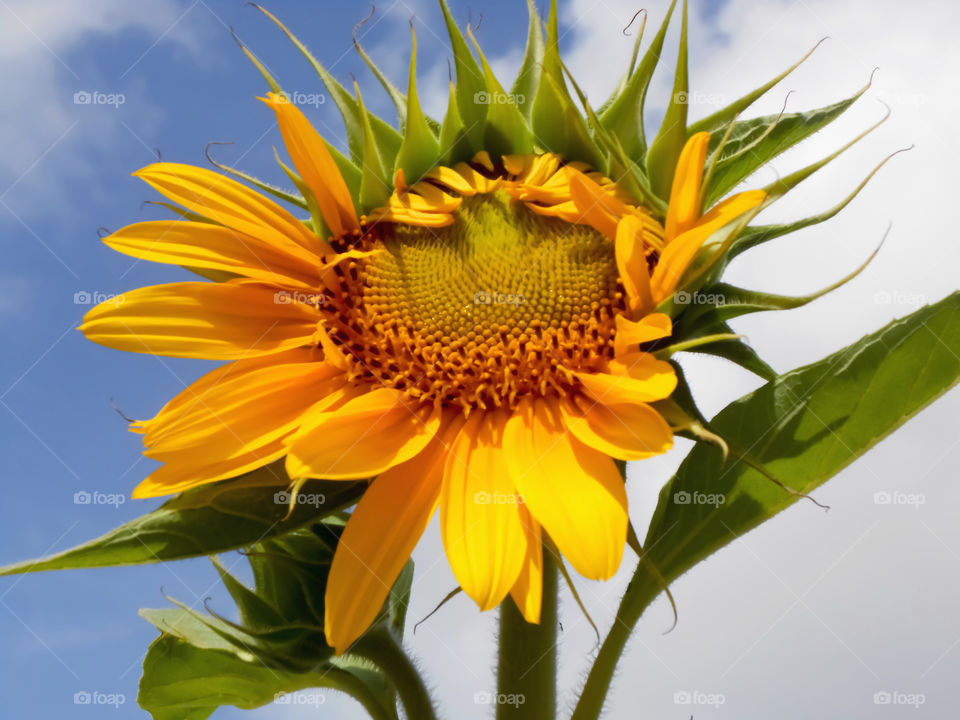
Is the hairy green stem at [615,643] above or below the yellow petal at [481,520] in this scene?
below

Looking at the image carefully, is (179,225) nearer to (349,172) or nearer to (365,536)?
(349,172)

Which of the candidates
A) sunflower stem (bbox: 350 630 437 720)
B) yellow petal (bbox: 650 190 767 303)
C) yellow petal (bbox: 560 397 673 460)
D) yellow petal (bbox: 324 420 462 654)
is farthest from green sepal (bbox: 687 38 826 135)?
sunflower stem (bbox: 350 630 437 720)

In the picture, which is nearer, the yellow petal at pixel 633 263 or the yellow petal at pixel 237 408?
the yellow petal at pixel 633 263

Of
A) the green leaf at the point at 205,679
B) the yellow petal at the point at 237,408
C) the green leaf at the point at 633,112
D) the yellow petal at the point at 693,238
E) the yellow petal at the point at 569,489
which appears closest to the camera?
the yellow petal at the point at 569,489

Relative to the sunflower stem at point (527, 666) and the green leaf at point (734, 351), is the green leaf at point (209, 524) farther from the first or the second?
the green leaf at point (734, 351)

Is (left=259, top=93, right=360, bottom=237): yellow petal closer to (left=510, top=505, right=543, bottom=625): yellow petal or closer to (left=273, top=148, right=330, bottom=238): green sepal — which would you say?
(left=273, top=148, right=330, bottom=238): green sepal

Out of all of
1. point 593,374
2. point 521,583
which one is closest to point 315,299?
point 593,374

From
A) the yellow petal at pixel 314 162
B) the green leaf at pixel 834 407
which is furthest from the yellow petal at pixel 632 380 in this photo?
the yellow petal at pixel 314 162
